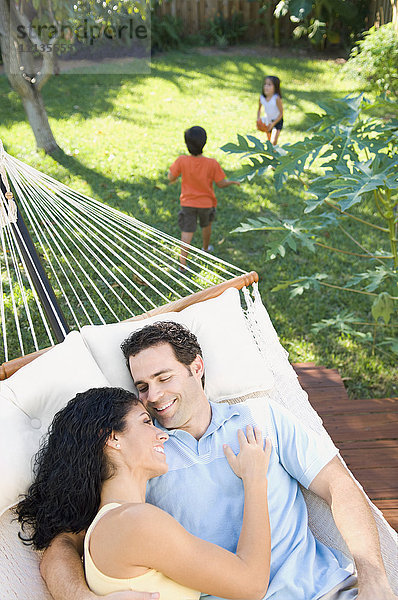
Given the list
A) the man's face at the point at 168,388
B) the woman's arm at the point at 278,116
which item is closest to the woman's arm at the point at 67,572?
the man's face at the point at 168,388

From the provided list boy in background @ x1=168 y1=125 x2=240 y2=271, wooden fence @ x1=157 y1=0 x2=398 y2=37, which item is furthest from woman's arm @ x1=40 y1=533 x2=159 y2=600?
wooden fence @ x1=157 y1=0 x2=398 y2=37

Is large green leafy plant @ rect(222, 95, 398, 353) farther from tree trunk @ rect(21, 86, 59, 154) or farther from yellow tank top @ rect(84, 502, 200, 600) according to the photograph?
tree trunk @ rect(21, 86, 59, 154)

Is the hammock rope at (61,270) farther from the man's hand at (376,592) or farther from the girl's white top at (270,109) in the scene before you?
the girl's white top at (270,109)

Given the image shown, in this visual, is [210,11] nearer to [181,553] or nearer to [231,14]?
[231,14]

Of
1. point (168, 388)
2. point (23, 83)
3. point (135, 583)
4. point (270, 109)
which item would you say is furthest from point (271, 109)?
point (135, 583)

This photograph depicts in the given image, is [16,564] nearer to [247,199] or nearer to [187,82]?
[247,199]

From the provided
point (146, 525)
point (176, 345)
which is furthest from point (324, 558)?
point (176, 345)

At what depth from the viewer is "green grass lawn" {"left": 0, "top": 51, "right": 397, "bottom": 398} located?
9.97 ft

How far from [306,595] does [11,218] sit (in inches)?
54.4

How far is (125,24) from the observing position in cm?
815

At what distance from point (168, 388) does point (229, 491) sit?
0.29 m

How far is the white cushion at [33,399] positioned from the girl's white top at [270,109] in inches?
162

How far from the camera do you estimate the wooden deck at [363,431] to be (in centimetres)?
185

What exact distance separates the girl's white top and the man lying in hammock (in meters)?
4.11
